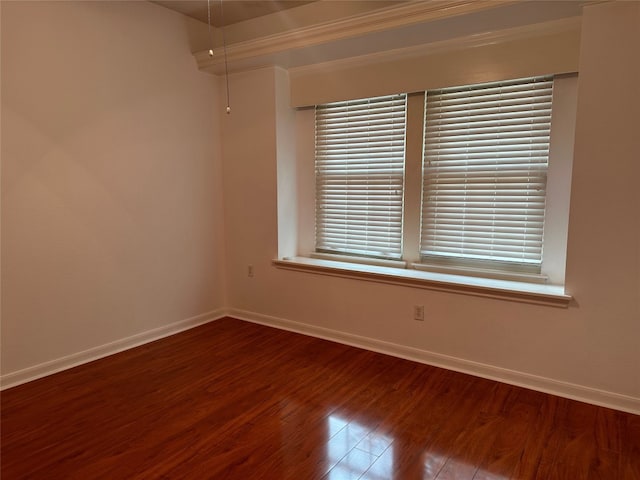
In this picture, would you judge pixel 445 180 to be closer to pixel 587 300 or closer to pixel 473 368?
pixel 587 300

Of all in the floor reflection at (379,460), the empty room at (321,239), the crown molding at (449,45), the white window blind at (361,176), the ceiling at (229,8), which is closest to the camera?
the floor reflection at (379,460)

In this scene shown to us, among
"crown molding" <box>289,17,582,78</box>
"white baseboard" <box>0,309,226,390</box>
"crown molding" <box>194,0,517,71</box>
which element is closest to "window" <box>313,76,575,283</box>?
"crown molding" <box>289,17,582,78</box>

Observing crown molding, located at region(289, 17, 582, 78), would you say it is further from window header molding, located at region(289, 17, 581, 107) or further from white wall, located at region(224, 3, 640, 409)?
white wall, located at region(224, 3, 640, 409)

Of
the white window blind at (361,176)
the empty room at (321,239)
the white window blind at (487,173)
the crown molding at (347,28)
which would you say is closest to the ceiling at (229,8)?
the empty room at (321,239)

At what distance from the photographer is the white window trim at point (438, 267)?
8.85ft

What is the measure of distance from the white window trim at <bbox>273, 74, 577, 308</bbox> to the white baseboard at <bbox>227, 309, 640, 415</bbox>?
0.51m

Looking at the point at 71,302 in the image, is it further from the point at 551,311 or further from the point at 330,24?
the point at 551,311

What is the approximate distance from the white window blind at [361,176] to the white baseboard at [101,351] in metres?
1.40

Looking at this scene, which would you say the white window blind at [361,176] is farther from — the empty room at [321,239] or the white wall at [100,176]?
the white wall at [100,176]

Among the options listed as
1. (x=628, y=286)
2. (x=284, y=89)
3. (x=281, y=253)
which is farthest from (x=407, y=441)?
(x=284, y=89)

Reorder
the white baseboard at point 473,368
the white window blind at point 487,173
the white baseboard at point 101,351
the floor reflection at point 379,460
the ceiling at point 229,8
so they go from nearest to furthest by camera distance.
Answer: the floor reflection at point 379,460
the white baseboard at point 473,368
the white baseboard at point 101,351
the white window blind at point 487,173
the ceiling at point 229,8

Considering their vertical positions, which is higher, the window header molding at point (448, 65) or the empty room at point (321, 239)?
the window header molding at point (448, 65)

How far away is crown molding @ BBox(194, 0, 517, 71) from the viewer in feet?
8.23

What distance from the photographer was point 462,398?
256 centimetres
